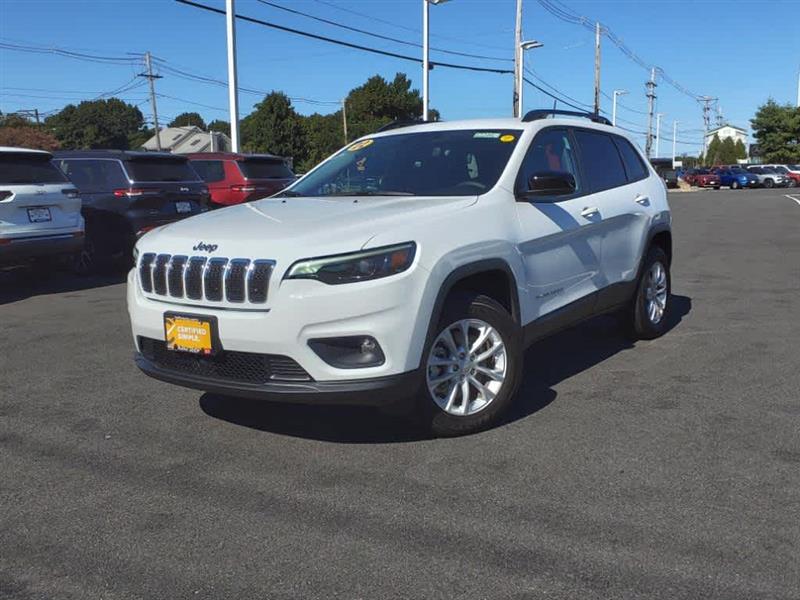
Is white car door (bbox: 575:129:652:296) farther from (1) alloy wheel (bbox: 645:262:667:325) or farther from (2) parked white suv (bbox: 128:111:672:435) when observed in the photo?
(1) alloy wheel (bbox: 645:262:667:325)

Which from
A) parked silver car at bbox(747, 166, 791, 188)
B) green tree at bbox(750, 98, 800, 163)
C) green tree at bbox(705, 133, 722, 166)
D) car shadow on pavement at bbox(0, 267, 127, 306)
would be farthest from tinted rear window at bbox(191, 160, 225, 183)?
green tree at bbox(705, 133, 722, 166)

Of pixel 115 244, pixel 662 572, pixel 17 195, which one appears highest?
Result: pixel 17 195

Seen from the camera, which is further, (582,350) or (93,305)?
(93,305)

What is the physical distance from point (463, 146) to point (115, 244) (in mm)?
7440

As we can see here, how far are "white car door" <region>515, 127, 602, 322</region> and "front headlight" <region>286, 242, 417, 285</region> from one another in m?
1.14

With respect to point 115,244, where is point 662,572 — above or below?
below

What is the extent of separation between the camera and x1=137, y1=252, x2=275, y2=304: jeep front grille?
149 inches

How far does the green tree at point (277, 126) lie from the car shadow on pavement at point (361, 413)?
51.0 meters

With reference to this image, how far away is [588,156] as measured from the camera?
18.9ft

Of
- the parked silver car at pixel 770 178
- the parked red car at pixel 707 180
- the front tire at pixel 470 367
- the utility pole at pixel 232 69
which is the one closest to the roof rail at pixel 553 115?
the front tire at pixel 470 367

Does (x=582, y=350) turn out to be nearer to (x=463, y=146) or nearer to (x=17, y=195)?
(x=463, y=146)

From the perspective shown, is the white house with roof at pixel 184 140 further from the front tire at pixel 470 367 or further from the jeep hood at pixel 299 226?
the front tire at pixel 470 367

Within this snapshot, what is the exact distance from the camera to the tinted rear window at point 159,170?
35.9 feet

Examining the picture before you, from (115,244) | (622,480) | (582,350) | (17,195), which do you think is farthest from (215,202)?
(622,480)
